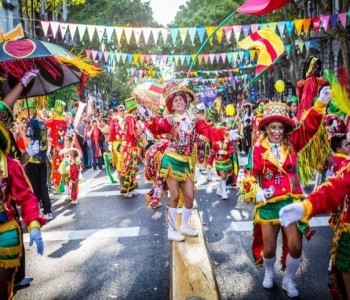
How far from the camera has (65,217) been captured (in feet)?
26.4

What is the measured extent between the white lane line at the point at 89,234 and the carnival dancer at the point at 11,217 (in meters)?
3.28

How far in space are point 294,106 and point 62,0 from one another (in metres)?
10.9

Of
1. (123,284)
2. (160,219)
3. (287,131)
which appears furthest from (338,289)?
(160,219)

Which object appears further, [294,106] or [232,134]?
[294,106]

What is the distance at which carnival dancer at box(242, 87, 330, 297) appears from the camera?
413 centimetres

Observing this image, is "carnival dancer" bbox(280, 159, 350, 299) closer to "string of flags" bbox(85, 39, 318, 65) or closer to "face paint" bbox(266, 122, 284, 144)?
"face paint" bbox(266, 122, 284, 144)

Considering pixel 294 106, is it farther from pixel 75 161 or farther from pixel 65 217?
pixel 65 217

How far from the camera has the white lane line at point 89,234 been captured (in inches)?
259

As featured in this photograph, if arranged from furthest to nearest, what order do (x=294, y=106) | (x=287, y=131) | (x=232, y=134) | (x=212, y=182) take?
(x=294, y=106)
(x=212, y=182)
(x=232, y=134)
(x=287, y=131)

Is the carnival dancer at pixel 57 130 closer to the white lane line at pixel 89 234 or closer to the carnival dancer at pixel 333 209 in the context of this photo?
the white lane line at pixel 89 234

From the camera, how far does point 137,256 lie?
18.3 ft

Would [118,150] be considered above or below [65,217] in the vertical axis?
above

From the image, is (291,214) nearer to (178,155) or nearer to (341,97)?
(341,97)

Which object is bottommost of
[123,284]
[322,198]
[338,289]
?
[123,284]
